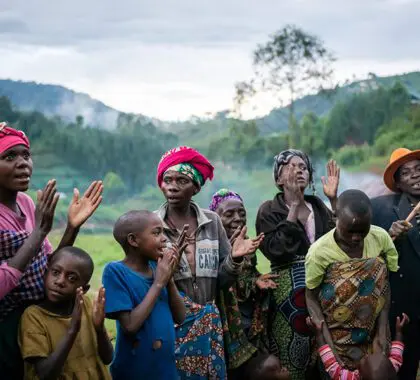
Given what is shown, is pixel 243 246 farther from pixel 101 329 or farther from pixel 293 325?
pixel 101 329

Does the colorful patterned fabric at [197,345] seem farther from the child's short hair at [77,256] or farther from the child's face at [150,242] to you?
the child's short hair at [77,256]

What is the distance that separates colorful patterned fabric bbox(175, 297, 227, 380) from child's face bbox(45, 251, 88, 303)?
865 mm

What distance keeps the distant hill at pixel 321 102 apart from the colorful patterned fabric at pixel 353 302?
21.3 feet


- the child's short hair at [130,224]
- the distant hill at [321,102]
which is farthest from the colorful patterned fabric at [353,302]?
→ the distant hill at [321,102]

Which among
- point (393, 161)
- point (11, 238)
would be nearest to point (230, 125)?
point (393, 161)

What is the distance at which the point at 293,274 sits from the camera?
4973mm

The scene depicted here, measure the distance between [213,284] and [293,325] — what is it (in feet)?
2.38

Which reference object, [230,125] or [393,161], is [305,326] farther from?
[230,125]

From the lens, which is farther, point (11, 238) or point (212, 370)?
point (212, 370)

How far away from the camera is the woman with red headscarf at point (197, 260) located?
4.40 meters

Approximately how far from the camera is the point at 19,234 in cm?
368

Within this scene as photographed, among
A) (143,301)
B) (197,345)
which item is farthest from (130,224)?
(197,345)

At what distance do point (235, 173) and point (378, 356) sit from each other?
6.29 meters

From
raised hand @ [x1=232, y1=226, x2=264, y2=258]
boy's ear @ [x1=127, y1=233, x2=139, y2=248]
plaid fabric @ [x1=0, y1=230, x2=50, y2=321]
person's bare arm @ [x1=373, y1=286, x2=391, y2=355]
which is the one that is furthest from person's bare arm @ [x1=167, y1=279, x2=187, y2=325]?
person's bare arm @ [x1=373, y1=286, x2=391, y2=355]
